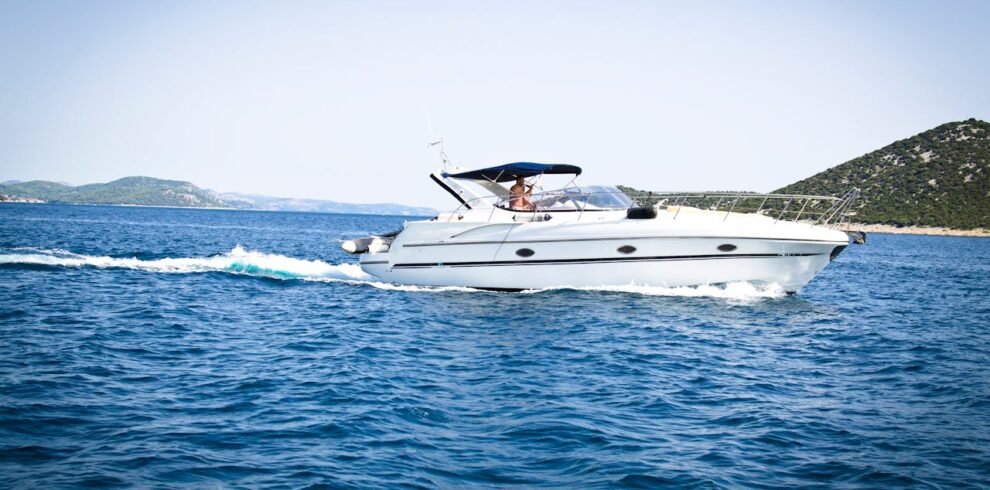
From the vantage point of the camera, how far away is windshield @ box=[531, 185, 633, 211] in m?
18.5

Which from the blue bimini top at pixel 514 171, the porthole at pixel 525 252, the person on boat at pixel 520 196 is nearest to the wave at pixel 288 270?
the porthole at pixel 525 252

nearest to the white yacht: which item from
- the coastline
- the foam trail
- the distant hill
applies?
the foam trail

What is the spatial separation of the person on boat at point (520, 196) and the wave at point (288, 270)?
231 centimetres

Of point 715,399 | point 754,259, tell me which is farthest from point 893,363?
point 754,259

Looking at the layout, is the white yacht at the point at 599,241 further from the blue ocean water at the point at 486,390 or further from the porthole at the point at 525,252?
the blue ocean water at the point at 486,390

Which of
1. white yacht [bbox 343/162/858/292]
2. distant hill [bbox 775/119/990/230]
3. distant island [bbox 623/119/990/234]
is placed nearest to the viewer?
white yacht [bbox 343/162/858/292]

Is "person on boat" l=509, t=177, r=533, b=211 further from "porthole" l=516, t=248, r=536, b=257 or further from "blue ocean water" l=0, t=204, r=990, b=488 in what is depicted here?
"blue ocean water" l=0, t=204, r=990, b=488

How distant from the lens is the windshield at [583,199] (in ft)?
60.8

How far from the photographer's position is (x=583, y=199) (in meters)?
18.7

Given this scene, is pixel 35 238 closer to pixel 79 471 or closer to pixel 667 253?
pixel 667 253

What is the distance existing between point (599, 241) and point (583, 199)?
1430 mm

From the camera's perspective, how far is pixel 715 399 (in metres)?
9.28

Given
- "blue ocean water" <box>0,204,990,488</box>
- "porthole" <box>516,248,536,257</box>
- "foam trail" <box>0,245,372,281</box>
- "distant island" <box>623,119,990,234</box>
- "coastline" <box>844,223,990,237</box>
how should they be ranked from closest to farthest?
1. "blue ocean water" <box>0,204,990,488</box>
2. "porthole" <box>516,248,536,257</box>
3. "foam trail" <box>0,245,372,281</box>
4. "coastline" <box>844,223,990,237</box>
5. "distant island" <box>623,119,990,234</box>

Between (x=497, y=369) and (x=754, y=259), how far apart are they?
31.1ft
